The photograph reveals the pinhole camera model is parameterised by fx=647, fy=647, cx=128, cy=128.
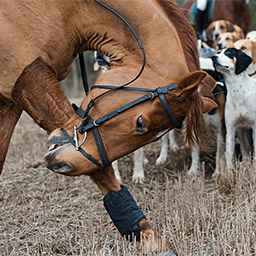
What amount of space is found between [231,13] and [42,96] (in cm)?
494

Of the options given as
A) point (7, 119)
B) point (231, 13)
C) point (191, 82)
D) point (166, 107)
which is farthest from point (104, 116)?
point (231, 13)

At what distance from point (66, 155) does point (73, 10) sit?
0.85 meters

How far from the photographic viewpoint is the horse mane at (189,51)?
3.04 metres

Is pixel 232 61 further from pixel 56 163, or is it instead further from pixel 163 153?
pixel 56 163

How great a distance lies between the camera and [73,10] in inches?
134

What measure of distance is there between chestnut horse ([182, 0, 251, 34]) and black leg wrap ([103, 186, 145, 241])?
4.63 metres

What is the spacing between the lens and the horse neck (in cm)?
306

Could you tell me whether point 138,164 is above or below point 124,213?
below

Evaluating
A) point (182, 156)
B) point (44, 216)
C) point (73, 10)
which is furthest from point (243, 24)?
point (73, 10)

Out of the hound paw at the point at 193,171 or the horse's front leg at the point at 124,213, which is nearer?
the horse's front leg at the point at 124,213

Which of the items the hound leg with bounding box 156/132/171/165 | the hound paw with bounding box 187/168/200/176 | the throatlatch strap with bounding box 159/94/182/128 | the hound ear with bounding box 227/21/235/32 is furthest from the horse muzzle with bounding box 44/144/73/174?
the hound ear with bounding box 227/21/235/32

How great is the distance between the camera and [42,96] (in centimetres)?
339

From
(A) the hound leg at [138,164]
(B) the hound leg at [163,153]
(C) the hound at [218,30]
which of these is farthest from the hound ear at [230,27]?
(A) the hound leg at [138,164]

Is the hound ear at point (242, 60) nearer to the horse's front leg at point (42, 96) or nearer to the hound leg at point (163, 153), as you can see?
the hound leg at point (163, 153)
